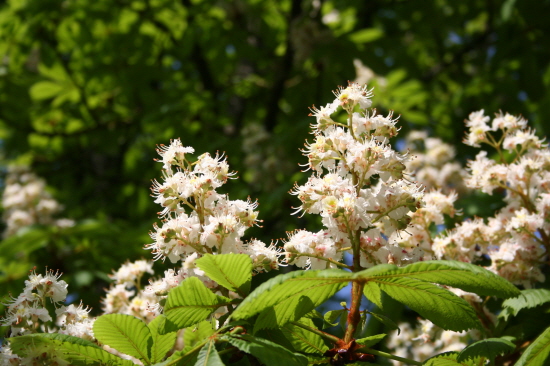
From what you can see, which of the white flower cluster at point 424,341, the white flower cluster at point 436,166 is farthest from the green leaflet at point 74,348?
the white flower cluster at point 436,166

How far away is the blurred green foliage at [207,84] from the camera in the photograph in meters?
3.99

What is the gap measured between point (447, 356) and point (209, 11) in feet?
13.3

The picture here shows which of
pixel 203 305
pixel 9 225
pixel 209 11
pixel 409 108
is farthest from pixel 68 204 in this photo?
pixel 203 305

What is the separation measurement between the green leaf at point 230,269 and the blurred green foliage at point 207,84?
2103 mm

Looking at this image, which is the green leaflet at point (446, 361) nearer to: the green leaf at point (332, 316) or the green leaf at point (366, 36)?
the green leaf at point (332, 316)

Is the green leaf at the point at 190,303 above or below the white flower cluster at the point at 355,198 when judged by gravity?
below

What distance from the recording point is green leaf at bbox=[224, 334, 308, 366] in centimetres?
116

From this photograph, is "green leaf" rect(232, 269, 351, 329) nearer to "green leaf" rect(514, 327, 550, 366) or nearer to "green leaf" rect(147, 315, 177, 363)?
"green leaf" rect(147, 315, 177, 363)

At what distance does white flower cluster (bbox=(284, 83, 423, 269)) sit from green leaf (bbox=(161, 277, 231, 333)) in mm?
264

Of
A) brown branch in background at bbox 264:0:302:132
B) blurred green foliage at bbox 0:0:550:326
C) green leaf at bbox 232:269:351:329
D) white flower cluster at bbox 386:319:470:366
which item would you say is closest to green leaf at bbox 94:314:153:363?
green leaf at bbox 232:269:351:329

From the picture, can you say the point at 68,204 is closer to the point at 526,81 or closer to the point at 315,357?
the point at 526,81

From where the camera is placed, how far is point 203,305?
1330 millimetres

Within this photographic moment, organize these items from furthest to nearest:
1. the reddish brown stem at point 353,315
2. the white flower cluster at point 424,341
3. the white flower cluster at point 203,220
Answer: the white flower cluster at point 424,341 < the white flower cluster at point 203,220 < the reddish brown stem at point 353,315

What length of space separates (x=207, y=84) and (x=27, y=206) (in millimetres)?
2059
